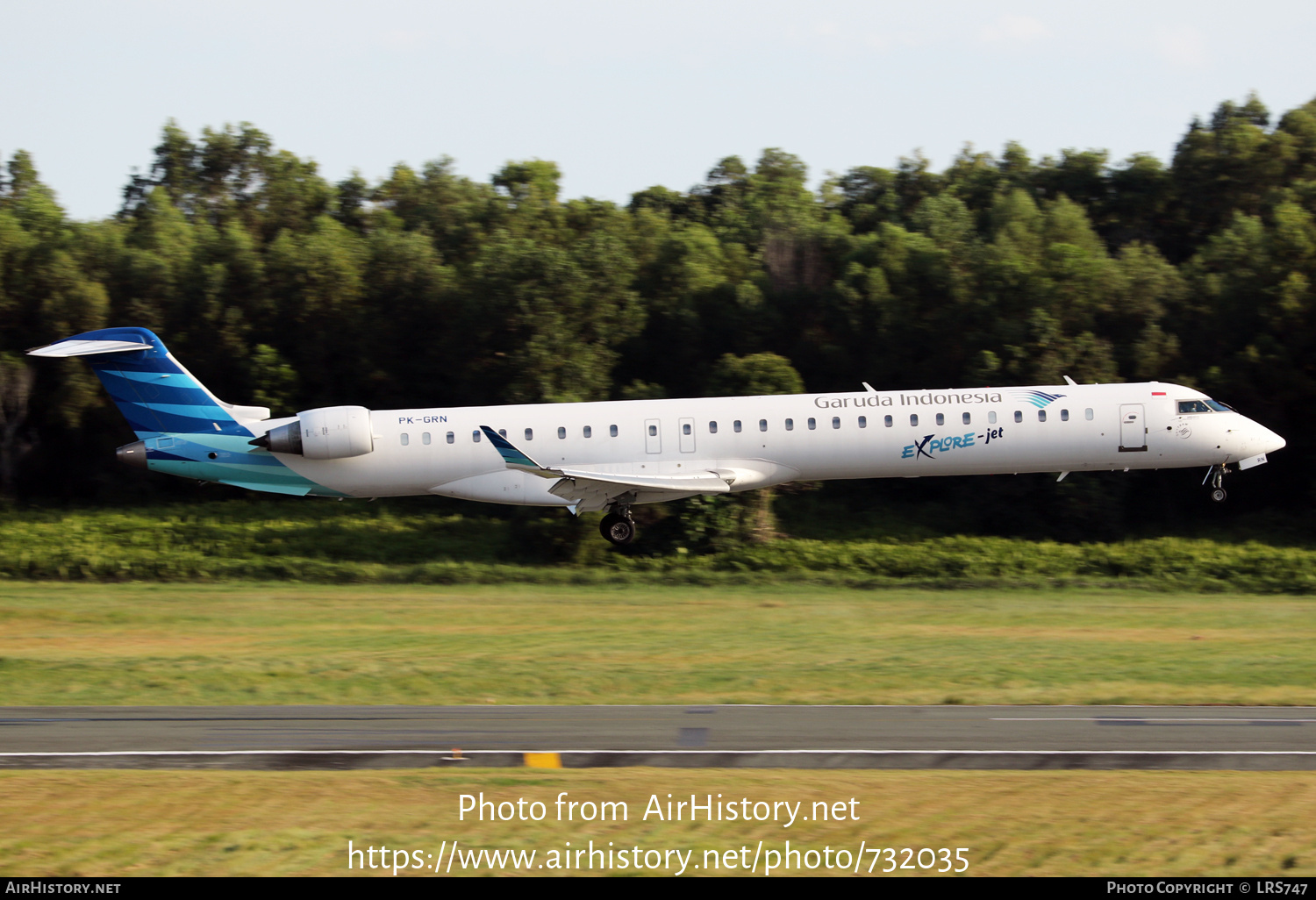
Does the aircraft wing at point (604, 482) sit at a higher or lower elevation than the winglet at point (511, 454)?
lower

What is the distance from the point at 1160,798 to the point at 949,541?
65.6 ft

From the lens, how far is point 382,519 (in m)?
33.8

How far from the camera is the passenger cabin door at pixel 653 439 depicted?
27.4 meters

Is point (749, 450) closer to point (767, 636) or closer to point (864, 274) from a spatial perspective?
point (767, 636)

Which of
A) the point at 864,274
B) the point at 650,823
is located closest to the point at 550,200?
the point at 864,274

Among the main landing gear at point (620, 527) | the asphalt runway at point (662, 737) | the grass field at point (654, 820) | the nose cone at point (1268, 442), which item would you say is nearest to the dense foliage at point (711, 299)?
the nose cone at point (1268, 442)

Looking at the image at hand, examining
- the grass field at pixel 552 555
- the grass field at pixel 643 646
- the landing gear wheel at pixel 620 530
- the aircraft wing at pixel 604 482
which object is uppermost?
the aircraft wing at pixel 604 482

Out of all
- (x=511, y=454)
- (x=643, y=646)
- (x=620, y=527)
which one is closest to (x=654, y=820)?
(x=643, y=646)

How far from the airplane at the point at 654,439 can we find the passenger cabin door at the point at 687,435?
26 millimetres

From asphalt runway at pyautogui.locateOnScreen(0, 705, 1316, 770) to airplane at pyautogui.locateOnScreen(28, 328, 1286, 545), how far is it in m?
11.4

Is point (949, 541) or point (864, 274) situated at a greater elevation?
point (864, 274)

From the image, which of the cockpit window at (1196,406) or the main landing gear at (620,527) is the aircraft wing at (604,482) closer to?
the main landing gear at (620,527)

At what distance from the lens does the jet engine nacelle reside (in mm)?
27250

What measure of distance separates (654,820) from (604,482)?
51.8ft
